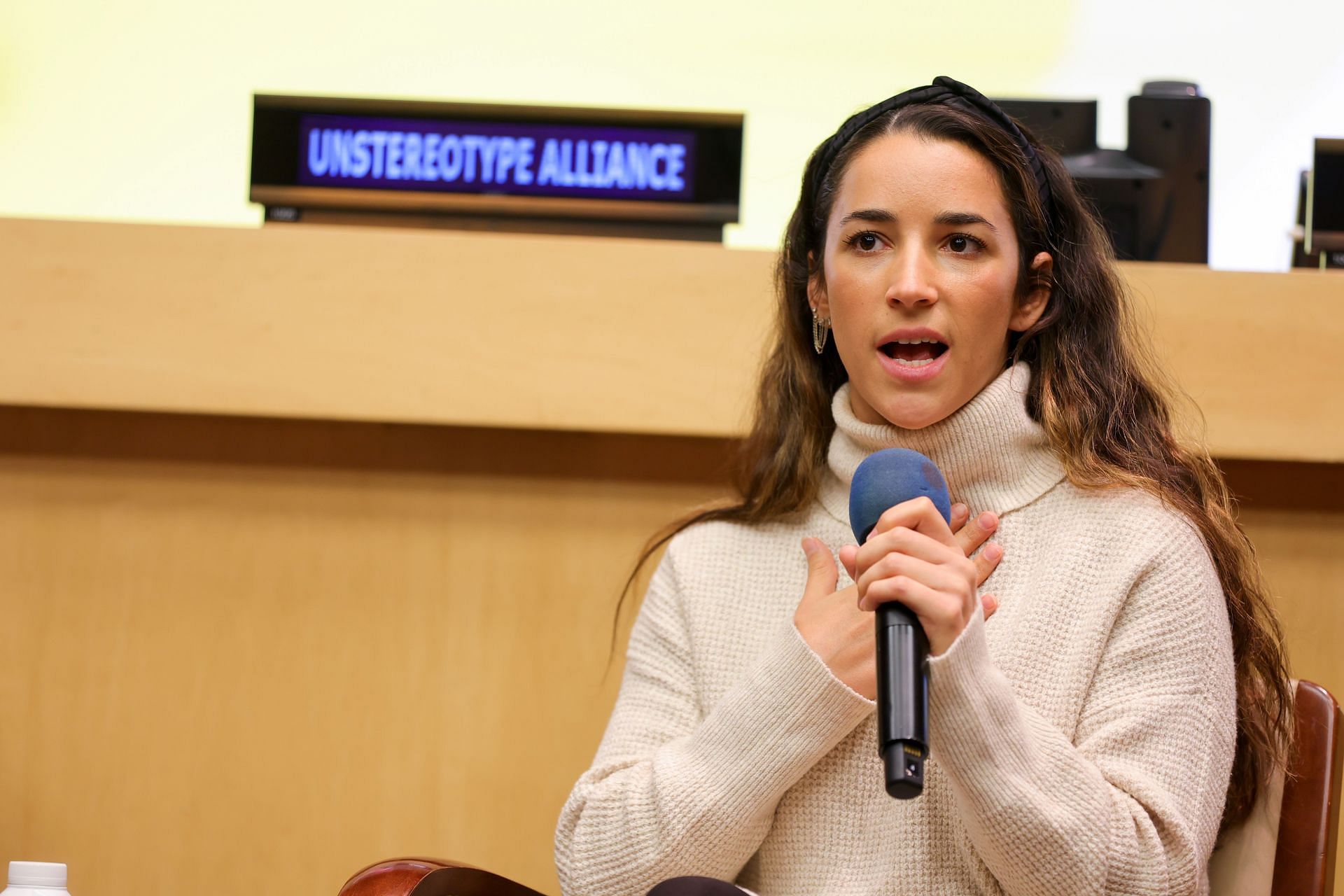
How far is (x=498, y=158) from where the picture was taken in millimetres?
1873

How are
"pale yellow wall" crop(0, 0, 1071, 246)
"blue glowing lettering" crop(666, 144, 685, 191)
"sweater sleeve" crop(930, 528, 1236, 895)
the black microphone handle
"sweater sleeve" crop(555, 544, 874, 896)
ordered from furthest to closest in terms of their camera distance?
"pale yellow wall" crop(0, 0, 1071, 246), "blue glowing lettering" crop(666, 144, 685, 191), "sweater sleeve" crop(555, 544, 874, 896), "sweater sleeve" crop(930, 528, 1236, 895), the black microphone handle

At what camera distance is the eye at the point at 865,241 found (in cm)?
135

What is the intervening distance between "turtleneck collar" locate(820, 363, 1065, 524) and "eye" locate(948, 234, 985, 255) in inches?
5.1

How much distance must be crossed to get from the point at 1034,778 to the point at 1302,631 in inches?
32.0

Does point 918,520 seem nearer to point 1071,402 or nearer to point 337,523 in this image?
Answer: point 1071,402

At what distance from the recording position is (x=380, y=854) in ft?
6.01

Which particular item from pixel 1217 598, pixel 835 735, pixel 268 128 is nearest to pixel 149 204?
pixel 268 128

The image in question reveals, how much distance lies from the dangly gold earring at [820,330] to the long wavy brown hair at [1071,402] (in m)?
0.04

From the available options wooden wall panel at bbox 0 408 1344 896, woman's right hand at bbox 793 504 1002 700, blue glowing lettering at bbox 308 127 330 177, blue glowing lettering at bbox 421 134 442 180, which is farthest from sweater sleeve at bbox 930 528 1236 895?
blue glowing lettering at bbox 308 127 330 177

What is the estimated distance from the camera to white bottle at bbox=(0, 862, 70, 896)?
124 centimetres

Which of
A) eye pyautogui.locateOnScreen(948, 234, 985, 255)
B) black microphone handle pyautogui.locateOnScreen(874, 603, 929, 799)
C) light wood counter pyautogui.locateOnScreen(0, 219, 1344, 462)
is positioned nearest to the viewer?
black microphone handle pyautogui.locateOnScreen(874, 603, 929, 799)

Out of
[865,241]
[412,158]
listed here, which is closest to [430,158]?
[412,158]

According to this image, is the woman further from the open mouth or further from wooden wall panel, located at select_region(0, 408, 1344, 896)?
wooden wall panel, located at select_region(0, 408, 1344, 896)

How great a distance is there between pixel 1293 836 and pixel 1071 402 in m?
0.45
